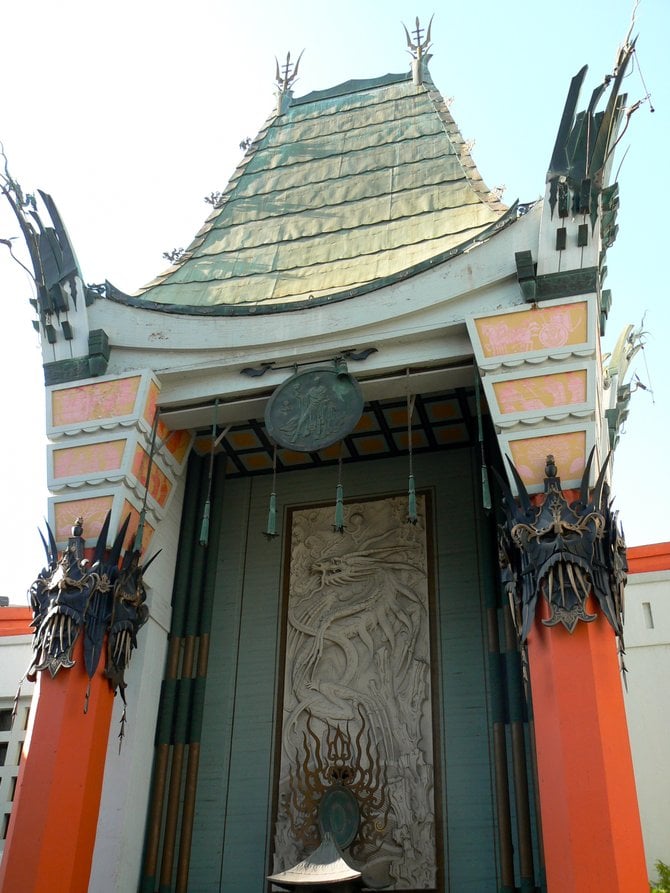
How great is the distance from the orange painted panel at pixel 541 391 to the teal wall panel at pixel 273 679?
2.43 metres

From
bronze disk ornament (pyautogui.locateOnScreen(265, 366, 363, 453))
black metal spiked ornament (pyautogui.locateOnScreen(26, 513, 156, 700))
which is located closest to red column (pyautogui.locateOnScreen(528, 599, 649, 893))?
bronze disk ornament (pyautogui.locateOnScreen(265, 366, 363, 453))

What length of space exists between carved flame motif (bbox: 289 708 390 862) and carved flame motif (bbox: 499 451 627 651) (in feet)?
9.29

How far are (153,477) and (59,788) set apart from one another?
3543mm

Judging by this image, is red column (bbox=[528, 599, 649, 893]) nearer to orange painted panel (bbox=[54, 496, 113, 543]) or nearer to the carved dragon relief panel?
the carved dragon relief panel

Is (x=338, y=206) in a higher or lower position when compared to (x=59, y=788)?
higher

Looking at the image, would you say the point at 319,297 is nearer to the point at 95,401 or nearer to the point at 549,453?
the point at 95,401

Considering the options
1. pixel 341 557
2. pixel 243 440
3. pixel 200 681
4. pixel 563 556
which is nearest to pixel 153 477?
pixel 243 440

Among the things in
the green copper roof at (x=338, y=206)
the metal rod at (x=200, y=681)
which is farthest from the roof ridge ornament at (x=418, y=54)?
the metal rod at (x=200, y=681)

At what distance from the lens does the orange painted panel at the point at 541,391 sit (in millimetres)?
Answer: 9039

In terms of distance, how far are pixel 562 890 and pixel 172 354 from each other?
6.85 m

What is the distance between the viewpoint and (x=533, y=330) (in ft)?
31.0

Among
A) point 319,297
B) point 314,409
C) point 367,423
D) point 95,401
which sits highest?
point 319,297

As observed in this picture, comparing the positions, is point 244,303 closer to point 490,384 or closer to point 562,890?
point 490,384

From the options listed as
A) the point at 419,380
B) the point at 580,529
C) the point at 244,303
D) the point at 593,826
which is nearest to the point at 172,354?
the point at 244,303
